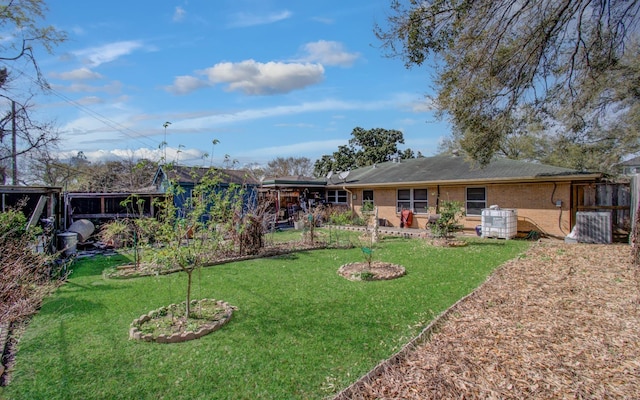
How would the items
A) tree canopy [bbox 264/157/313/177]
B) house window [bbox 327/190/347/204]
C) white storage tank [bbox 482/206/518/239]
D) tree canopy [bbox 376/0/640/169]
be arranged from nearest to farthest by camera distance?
tree canopy [bbox 376/0/640/169], white storage tank [bbox 482/206/518/239], house window [bbox 327/190/347/204], tree canopy [bbox 264/157/313/177]

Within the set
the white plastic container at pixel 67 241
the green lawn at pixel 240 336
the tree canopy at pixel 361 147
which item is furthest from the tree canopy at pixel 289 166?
the green lawn at pixel 240 336

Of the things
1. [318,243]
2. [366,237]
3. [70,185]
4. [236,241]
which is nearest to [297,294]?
[236,241]

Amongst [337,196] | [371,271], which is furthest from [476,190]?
[371,271]

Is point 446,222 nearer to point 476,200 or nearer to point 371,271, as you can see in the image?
point 476,200

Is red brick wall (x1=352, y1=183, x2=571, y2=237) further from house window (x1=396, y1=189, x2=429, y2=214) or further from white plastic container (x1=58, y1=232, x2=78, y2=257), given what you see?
white plastic container (x1=58, y1=232, x2=78, y2=257)

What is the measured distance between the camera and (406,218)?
635 inches

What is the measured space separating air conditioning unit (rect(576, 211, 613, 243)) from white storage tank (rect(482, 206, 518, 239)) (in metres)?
1.99

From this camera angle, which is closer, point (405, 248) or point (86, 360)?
point (86, 360)

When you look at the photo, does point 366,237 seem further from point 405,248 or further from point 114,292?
point 114,292

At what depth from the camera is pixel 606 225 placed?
10828 millimetres

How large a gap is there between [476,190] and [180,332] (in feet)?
43.5

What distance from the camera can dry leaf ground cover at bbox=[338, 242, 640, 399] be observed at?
3.18 m

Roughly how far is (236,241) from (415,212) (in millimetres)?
9516

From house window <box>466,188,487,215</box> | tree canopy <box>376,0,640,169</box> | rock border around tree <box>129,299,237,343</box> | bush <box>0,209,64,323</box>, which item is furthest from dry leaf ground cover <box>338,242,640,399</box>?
house window <box>466,188,487,215</box>
